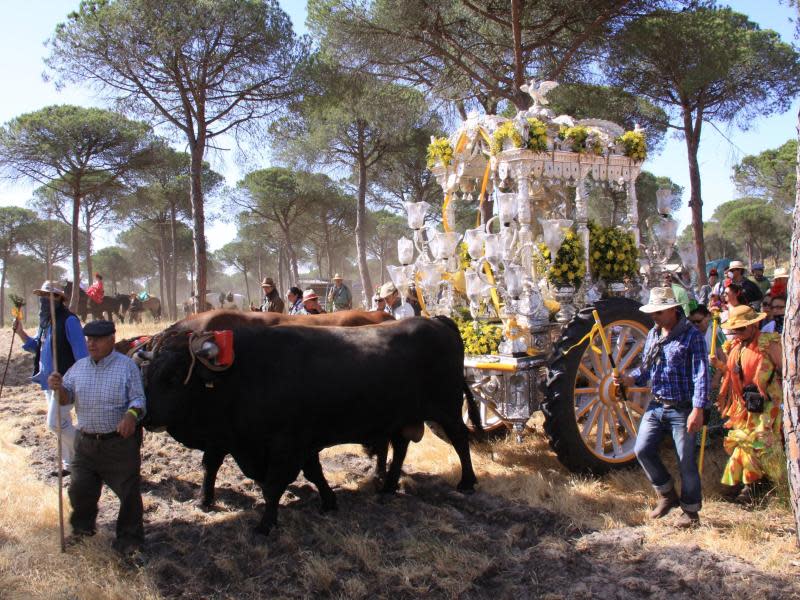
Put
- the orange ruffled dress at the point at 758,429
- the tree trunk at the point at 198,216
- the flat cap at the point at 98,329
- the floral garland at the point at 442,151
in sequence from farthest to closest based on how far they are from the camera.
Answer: the tree trunk at the point at 198,216 → the floral garland at the point at 442,151 → the orange ruffled dress at the point at 758,429 → the flat cap at the point at 98,329

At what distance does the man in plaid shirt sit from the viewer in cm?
427

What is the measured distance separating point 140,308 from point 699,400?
2161 cm

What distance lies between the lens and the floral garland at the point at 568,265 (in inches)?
243

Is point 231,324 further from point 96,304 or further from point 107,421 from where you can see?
point 96,304

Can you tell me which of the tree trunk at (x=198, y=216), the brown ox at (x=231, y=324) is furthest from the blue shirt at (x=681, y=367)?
the tree trunk at (x=198, y=216)

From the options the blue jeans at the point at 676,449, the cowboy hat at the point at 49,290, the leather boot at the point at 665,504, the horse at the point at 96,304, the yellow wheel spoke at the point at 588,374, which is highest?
the horse at the point at 96,304

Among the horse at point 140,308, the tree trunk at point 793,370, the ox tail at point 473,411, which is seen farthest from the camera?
the horse at point 140,308

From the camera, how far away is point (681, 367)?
4320 millimetres

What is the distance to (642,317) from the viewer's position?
18.9ft

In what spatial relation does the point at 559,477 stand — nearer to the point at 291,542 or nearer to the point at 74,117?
the point at 291,542

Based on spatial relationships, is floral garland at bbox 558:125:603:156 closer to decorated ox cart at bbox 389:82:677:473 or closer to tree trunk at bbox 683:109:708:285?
decorated ox cart at bbox 389:82:677:473

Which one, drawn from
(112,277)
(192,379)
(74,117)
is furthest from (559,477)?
(112,277)

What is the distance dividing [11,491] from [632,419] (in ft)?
17.7

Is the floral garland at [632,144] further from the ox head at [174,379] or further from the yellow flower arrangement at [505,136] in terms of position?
the ox head at [174,379]
